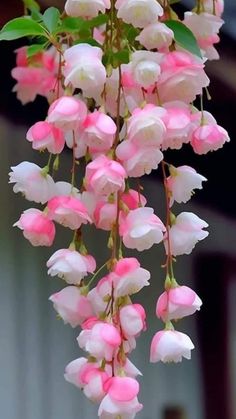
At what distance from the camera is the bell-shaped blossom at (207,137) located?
73 centimetres

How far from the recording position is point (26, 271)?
4.03 ft

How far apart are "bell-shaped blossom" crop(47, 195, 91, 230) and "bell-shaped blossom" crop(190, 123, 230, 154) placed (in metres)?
0.14

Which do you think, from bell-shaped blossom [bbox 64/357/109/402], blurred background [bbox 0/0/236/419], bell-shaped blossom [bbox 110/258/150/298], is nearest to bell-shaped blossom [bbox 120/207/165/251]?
bell-shaped blossom [bbox 110/258/150/298]

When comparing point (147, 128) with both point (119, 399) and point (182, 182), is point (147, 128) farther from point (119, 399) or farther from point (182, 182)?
point (119, 399)

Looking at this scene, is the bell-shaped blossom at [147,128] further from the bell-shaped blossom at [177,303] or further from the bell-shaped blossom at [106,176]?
the bell-shaped blossom at [177,303]

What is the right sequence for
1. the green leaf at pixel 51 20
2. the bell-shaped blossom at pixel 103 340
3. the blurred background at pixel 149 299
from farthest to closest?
the blurred background at pixel 149 299
the green leaf at pixel 51 20
the bell-shaped blossom at pixel 103 340

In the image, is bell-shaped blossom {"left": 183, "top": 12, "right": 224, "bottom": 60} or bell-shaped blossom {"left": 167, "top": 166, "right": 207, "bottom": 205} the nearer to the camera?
bell-shaped blossom {"left": 167, "top": 166, "right": 207, "bottom": 205}

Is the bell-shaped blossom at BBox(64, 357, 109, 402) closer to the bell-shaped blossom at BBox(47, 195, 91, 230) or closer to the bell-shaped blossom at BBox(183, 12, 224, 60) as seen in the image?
the bell-shaped blossom at BBox(47, 195, 91, 230)

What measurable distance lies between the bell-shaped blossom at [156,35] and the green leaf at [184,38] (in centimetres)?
2

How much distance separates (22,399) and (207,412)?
38 cm

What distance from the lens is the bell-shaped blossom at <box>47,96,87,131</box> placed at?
2.15ft

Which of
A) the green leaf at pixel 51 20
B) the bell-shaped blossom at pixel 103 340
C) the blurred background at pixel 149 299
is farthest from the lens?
the blurred background at pixel 149 299

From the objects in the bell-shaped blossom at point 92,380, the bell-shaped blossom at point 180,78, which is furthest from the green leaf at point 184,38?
the bell-shaped blossom at point 92,380

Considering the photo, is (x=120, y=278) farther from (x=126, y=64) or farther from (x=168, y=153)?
(x=168, y=153)
